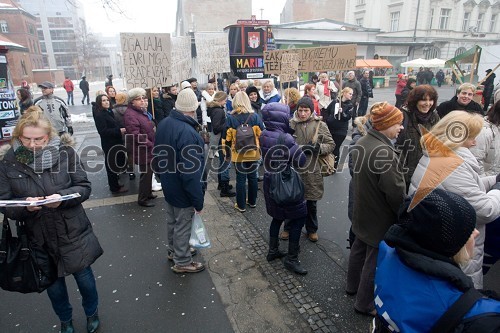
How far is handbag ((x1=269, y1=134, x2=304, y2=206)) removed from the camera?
3396 millimetres

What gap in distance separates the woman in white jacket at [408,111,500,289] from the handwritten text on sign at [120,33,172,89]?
488 centimetres

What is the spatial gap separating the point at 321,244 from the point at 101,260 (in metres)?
2.72

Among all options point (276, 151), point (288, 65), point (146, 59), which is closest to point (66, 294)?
point (276, 151)

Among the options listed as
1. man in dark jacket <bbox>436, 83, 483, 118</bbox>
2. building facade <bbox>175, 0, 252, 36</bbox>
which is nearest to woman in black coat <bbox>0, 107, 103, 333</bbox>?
man in dark jacket <bbox>436, 83, 483, 118</bbox>

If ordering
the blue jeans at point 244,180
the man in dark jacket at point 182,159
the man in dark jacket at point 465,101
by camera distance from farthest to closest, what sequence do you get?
the blue jeans at point 244,180, the man in dark jacket at point 465,101, the man in dark jacket at point 182,159

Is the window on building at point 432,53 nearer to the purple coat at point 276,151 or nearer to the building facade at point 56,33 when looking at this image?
the purple coat at point 276,151

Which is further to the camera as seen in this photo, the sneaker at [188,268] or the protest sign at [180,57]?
the protest sign at [180,57]

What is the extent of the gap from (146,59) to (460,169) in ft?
17.5

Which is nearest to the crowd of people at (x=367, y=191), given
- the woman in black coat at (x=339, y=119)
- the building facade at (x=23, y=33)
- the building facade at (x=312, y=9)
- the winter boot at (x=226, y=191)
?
the winter boot at (x=226, y=191)

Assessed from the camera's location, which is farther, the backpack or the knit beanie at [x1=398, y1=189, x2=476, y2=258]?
the backpack

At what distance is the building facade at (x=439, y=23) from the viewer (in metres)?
41.3

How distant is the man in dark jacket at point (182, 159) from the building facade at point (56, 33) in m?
81.6

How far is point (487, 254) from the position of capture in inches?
110

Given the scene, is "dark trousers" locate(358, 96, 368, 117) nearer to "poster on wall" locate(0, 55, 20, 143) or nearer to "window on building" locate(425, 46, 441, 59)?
"poster on wall" locate(0, 55, 20, 143)
